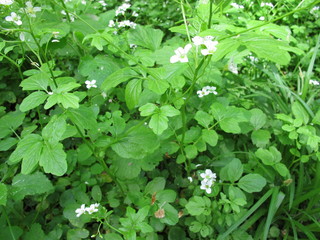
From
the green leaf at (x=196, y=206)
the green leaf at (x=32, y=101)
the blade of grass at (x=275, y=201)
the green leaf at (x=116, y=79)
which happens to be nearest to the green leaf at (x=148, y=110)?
the green leaf at (x=116, y=79)

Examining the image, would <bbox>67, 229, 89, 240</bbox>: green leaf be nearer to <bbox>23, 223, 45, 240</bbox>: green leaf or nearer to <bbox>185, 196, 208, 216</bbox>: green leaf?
<bbox>23, 223, 45, 240</bbox>: green leaf

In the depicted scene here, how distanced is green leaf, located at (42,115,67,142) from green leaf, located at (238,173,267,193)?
0.99m

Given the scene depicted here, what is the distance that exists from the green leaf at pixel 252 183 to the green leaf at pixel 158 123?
66 cm

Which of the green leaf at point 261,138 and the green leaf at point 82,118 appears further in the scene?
the green leaf at point 261,138

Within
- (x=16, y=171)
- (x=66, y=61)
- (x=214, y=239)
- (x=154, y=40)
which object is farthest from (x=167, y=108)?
(x=66, y=61)

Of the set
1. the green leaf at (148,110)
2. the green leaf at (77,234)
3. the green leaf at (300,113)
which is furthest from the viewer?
the green leaf at (300,113)

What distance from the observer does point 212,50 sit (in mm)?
973

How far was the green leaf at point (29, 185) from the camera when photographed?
4.53ft

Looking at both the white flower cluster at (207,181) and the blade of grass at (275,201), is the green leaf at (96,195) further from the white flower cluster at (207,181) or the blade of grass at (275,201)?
the blade of grass at (275,201)

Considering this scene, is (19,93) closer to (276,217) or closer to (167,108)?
(167,108)

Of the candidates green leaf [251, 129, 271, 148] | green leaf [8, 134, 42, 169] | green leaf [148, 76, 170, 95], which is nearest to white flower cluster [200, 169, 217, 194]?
green leaf [251, 129, 271, 148]

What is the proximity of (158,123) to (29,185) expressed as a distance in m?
0.86

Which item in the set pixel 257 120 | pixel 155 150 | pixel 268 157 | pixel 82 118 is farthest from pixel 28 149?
pixel 257 120

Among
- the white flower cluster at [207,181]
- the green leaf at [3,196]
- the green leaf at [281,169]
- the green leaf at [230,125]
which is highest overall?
the green leaf at [230,125]
